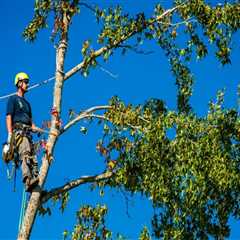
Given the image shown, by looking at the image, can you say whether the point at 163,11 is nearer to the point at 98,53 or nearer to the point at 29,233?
the point at 98,53

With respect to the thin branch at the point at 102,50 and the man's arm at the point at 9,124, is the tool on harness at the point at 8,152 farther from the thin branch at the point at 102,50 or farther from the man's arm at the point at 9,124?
the thin branch at the point at 102,50

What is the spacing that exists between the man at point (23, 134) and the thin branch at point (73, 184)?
0.72m

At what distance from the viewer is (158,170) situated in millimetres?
16203

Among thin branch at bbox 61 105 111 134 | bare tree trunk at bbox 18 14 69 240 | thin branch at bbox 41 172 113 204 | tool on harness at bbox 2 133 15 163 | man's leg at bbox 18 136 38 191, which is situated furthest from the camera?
thin branch at bbox 61 105 111 134

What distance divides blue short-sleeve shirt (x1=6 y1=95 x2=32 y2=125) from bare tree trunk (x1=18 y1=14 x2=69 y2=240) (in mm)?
1101

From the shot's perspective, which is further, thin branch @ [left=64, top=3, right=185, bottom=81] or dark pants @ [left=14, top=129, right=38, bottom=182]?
thin branch @ [left=64, top=3, right=185, bottom=81]

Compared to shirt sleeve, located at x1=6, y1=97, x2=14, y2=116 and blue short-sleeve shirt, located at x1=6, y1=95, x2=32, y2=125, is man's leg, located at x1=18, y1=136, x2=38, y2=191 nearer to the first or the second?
blue short-sleeve shirt, located at x1=6, y1=95, x2=32, y2=125

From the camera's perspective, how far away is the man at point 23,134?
1419cm

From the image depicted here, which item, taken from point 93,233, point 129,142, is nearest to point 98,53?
point 129,142

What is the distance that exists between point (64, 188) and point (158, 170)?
2.15 metres

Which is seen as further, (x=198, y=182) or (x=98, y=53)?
(x=98, y=53)

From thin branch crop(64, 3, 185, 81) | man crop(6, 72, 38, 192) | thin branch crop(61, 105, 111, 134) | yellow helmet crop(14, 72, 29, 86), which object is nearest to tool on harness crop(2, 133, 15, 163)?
man crop(6, 72, 38, 192)

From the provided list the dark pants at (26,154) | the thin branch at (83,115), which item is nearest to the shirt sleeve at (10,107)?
the dark pants at (26,154)

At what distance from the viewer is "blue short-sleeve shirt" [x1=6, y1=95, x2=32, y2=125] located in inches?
564
